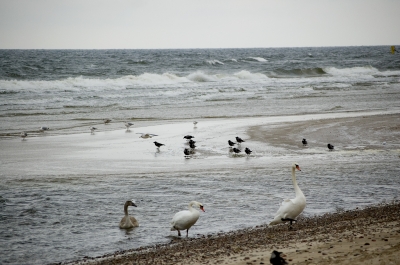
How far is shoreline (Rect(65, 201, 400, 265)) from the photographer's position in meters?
5.99

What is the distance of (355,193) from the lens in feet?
34.9

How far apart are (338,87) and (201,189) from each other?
3105 centimetres

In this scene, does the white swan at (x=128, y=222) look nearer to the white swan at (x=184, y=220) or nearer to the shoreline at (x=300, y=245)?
the white swan at (x=184, y=220)

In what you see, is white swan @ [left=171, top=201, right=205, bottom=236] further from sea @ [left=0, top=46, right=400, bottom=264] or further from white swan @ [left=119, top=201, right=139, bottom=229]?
white swan @ [left=119, top=201, right=139, bottom=229]

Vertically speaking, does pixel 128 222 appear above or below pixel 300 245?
below

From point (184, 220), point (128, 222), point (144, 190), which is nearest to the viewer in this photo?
point (184, 220)

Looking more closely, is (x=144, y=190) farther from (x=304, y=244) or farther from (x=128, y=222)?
(x=304, y=244)

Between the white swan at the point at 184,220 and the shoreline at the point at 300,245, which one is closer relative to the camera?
the shoreline at the point at 300,245

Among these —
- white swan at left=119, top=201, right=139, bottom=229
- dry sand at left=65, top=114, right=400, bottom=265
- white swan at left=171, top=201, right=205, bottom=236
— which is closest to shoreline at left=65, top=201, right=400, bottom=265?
dry sand at left=65, top=114, right=400, bottom=265

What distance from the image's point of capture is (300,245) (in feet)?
21.8

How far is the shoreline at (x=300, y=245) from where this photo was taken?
5992 millimetres

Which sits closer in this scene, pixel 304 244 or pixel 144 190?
pixel 304 244

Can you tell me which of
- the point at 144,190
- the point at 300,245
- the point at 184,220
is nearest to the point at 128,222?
the point at 184,220

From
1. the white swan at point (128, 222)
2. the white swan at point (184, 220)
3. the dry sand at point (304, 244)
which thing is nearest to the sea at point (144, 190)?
the white swan at point (128, 222)
